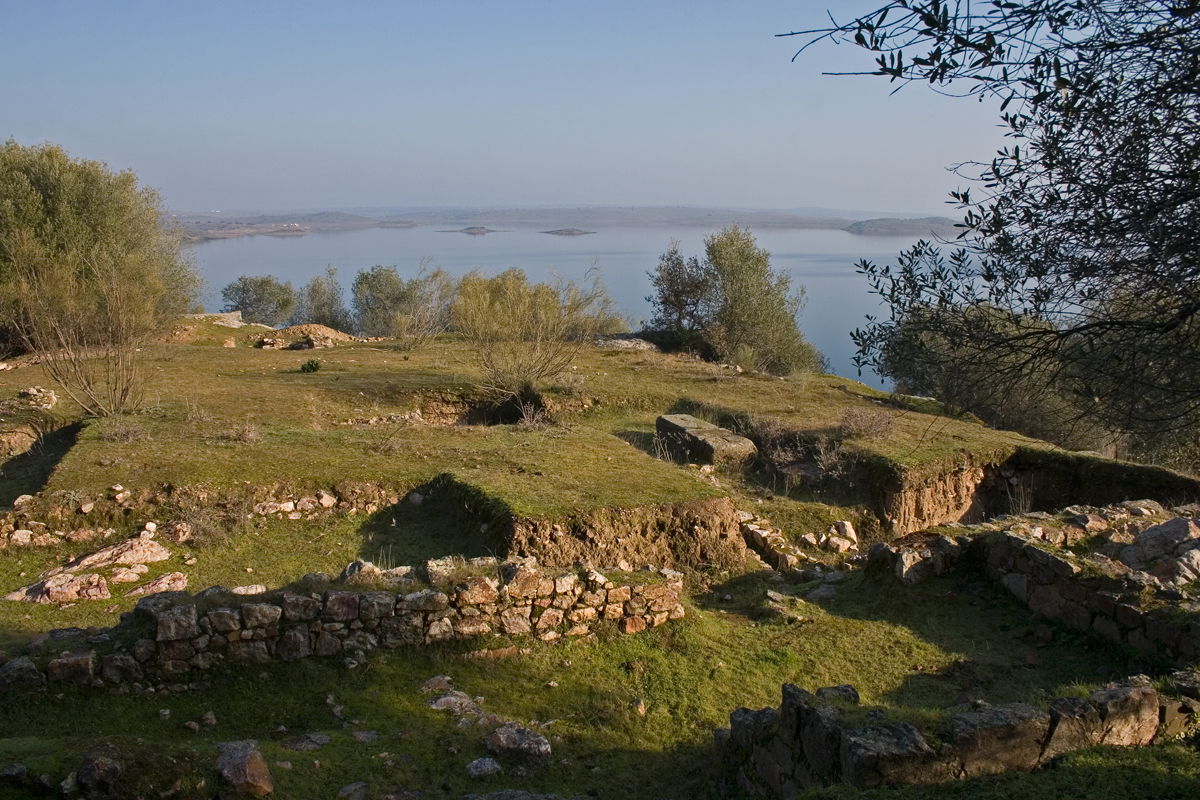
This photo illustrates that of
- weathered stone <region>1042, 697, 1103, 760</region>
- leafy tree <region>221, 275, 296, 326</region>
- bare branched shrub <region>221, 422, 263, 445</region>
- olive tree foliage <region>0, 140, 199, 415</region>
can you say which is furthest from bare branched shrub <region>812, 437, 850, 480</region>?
leafy tree <region>221, 275, 296, 326</region>

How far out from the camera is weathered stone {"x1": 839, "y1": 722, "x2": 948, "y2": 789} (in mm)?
4879

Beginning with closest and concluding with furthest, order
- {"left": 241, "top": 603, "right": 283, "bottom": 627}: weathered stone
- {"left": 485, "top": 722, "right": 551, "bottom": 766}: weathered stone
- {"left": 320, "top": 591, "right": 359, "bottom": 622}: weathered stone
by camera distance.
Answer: {"left": 485, "top": 722, "right": 551, "bottom": 766}: weathered stone < {"left": 241, "top": 603, "right": 283, "bottom": 627}: weathered stone < {"left": 320, "top": 591, "right": 359, "bottom": 622}: weathered stone

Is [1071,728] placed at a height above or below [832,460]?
above

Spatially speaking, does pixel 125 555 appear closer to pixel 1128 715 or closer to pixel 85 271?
pixel 1128 715

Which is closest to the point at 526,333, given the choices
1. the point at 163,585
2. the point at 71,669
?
the point at 163,585

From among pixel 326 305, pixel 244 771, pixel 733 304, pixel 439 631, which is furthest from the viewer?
pixel 326 305

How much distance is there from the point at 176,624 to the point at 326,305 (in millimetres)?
56912

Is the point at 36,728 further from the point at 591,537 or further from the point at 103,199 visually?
the point at 103,199

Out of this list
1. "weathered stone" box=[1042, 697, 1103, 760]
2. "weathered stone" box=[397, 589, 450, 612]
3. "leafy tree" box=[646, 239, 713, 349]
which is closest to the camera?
"weathered stone" box=[1042, 697, 1103, 760]

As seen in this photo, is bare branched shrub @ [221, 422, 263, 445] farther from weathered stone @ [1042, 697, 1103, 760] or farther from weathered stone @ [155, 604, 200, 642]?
weathered stone @ [1042, 697, 1103, 760]

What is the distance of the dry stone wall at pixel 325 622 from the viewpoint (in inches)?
260

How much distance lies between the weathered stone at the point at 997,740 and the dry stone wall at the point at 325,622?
12.2 ft

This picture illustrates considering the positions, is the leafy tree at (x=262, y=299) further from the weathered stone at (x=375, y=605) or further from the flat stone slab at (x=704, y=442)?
the weathered stone at (x=375, y=605)

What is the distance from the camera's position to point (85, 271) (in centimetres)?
2308
